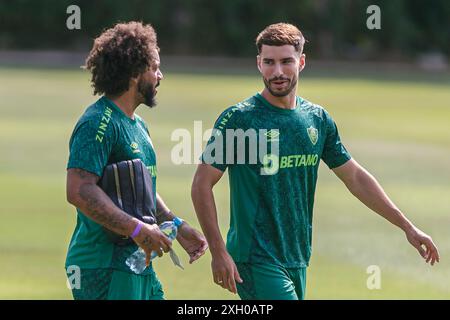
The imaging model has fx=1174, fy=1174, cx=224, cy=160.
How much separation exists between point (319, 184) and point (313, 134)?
41.5 feet

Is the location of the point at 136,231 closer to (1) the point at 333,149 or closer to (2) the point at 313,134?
(2) the point at 313,134

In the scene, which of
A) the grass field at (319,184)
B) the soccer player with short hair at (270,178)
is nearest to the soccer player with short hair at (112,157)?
the soccer player with short hair at (270,178)

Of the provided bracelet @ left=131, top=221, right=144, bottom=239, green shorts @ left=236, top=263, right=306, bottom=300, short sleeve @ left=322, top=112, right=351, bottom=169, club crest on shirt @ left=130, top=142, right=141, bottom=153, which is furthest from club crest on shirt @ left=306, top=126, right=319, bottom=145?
bracelet @ left=131, top=221, right=144, bottom=239

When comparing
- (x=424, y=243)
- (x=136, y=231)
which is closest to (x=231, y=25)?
(x=424, y=243)

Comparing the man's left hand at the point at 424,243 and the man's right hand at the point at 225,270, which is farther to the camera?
the man's left hand at the point at 424,243

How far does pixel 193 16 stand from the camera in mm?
63094

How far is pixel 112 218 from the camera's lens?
6895mm

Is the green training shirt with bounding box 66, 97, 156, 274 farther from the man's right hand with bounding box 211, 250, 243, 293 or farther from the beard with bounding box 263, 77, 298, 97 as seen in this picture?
the beard with bounding box 263, 77, 298, 97

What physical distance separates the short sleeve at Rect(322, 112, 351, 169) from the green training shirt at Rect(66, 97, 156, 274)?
4.89 feet

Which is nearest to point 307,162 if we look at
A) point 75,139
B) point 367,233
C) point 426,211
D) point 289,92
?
point 289,92

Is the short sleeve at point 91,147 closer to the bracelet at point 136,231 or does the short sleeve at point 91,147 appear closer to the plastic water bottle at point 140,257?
the bracelet at point 136,231

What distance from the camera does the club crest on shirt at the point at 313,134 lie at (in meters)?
8.04

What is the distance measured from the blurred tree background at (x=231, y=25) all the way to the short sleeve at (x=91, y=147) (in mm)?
54200
